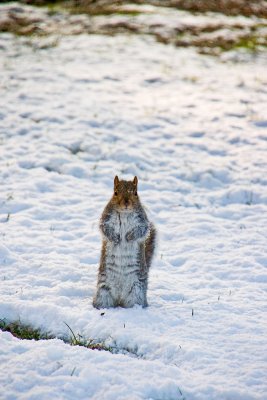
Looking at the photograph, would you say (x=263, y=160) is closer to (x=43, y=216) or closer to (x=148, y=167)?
(x=148, y=167)

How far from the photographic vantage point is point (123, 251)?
191 inches

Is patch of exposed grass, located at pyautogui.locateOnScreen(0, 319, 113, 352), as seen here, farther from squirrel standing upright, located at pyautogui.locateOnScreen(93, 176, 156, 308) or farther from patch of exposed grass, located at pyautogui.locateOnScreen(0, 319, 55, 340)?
squirrel standing upright, located at pyautogui.locateOnScreen(93, 176, 156, 308)

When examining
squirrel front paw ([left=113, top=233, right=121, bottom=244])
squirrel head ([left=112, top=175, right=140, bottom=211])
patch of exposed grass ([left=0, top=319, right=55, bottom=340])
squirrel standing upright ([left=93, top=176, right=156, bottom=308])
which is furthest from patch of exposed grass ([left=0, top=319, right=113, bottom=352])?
squirrel head ([left=112, top=175, right=140, bottom=211])

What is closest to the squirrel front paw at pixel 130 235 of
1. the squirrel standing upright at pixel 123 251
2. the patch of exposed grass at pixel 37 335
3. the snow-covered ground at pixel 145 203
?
the squirrel standing upright at pixel 123 251

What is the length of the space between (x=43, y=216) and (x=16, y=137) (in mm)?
2581

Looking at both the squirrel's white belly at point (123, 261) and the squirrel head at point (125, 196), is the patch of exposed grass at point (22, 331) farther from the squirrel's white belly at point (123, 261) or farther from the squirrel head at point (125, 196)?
the squirrel head at point (125, 196)

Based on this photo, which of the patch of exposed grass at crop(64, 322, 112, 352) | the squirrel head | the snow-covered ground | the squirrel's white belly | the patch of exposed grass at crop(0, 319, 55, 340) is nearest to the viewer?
the snow-covered ground

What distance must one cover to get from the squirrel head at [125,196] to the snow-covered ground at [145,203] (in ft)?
3.23

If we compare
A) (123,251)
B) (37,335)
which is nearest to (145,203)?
(123,251)

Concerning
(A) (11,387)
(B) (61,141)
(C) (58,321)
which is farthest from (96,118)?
(A) (11,387)

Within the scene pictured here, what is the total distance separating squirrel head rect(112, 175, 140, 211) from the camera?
4738mm

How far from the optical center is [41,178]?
25.8 ft

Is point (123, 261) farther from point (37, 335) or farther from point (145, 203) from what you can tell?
point (145, 203)

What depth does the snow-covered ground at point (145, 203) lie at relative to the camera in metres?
3.96
